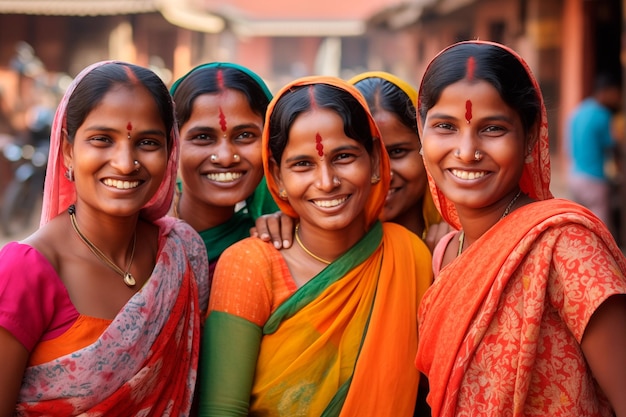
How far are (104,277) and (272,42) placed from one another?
33.3 meters

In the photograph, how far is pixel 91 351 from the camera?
2.25 metres

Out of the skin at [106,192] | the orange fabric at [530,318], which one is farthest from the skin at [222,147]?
the orange fabric at [530,318]

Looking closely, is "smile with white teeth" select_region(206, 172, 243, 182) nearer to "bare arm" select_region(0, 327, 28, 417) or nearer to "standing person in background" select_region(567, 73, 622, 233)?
"bare arm" select_region(0, 327, 28, 417)

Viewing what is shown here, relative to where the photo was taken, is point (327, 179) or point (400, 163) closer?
point (327, 179)

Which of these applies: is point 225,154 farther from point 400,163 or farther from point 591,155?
point 591,155

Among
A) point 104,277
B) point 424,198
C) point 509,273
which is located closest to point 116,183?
point 104,277

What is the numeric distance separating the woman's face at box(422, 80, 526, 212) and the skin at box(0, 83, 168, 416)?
0.91 metres

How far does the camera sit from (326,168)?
2676mm

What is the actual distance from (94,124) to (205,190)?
848 millimetres

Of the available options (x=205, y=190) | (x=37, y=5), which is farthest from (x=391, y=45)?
(x=205, y=190)

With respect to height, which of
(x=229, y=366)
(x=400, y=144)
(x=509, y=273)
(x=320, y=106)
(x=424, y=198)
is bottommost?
(x=229, y=366)

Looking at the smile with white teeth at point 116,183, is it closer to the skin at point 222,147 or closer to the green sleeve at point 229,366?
the green sleeve at point 229,366

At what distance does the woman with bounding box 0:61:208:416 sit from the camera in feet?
7.27

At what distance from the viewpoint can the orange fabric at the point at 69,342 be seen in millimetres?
2227
